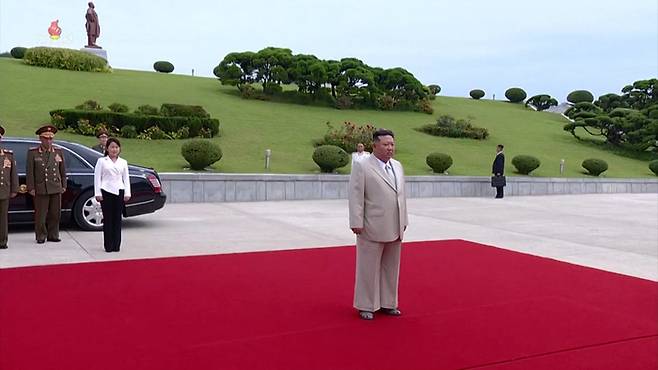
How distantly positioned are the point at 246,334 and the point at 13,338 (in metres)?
1.53

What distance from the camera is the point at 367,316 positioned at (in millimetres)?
4742

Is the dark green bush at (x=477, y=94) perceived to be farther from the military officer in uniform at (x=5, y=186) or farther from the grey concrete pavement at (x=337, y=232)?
the military officer in uniform at (x=5, y=186)

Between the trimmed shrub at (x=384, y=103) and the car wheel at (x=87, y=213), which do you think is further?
the trimmed shrub at (x=384, y=103)

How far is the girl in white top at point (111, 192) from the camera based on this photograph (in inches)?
289

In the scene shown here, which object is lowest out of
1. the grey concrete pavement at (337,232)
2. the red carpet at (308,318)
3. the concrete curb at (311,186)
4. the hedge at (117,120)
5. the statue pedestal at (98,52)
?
the grey concrete pavement at (337,232)

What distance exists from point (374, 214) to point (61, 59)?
108 feet

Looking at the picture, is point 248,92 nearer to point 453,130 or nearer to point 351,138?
point 453,130

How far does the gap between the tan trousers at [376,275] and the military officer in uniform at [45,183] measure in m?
4.93

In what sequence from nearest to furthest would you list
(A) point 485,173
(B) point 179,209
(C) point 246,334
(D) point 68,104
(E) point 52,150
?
(C) point 246,334 → (E) point 52,150 → (B) point 179,209 → (A) point 485,173 → (D) point 68,104

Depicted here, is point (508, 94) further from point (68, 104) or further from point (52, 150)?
point (52, 150)

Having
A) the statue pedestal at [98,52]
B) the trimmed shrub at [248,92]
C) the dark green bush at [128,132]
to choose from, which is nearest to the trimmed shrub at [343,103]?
the trimmed shrub at [248,92]

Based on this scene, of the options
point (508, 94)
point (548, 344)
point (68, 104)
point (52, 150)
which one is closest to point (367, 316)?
point (548, 344)

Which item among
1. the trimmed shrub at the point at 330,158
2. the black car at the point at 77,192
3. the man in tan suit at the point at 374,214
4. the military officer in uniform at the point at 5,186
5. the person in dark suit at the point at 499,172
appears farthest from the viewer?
the person in dark suit at the point at 499,172

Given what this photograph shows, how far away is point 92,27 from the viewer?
3775 centimetres
